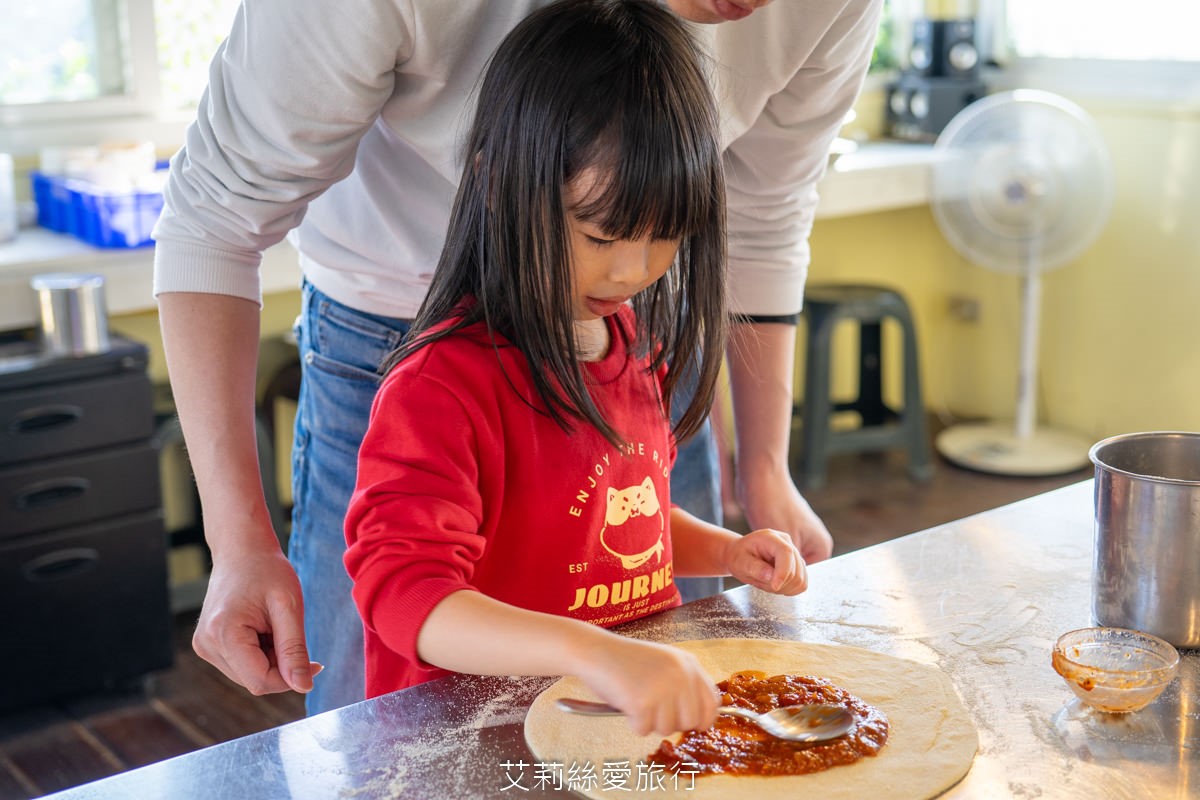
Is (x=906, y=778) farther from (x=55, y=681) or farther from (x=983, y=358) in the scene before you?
(x=983, y=358)

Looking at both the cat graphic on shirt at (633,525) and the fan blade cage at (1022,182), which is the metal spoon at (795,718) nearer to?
the cat graphic on shirt at (633,525)

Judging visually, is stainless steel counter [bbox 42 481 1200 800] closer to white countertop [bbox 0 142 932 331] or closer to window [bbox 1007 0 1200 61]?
white countertop [bbox 0 142 932 331]

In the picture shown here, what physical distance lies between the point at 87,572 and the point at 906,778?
2003 millimetres

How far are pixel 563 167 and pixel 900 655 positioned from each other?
1.56 ft

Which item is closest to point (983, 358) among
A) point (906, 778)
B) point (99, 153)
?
point (99, 153)

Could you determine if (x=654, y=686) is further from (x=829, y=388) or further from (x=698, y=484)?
(x=829, y=388)

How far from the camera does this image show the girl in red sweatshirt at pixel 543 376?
0.97 meters

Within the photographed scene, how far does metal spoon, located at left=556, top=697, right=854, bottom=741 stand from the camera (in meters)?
0.92

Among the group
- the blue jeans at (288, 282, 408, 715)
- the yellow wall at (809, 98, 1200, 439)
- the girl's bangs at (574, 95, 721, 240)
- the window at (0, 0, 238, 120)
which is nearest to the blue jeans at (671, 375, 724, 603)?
the blue jeans at (288, 282, 408, 715)

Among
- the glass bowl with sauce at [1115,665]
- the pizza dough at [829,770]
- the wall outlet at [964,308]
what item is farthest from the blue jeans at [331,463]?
the wall outlet at [964,308]

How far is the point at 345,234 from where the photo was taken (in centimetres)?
133

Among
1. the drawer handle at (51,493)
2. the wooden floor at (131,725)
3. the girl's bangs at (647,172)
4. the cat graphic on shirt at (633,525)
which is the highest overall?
the girl's bangs at (647,172)

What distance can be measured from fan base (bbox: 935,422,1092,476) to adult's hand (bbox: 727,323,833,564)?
253 cm

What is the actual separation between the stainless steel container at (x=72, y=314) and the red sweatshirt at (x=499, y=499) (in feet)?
4.98
